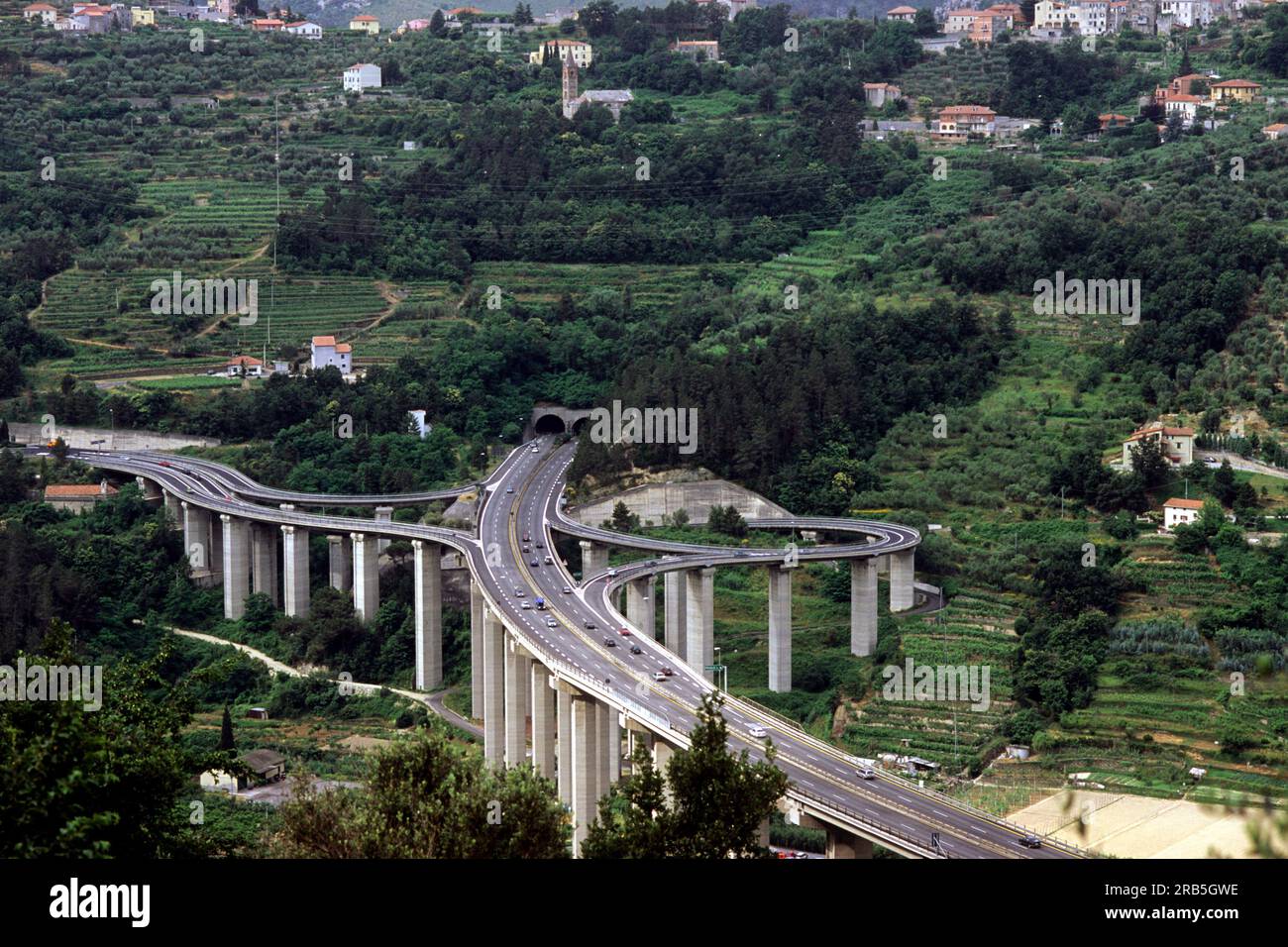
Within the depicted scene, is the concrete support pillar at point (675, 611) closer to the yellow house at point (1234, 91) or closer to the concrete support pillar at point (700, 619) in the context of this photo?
the concrete support pillar at point (700, 619)

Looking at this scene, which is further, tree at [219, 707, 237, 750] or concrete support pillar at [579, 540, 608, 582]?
concrete support pillar at [579, 540, 608, 582]

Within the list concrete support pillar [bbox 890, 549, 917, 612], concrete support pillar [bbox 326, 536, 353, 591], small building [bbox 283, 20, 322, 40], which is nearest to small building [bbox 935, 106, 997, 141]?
small building [bbox 283, 20, 322, 40]

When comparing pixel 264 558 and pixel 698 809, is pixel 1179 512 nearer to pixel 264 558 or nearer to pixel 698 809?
pixel 264 558

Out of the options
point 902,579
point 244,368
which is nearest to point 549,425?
point 244,368

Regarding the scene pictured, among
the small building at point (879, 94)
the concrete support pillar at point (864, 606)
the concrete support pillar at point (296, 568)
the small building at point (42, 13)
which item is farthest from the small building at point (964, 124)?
the small building at point (42, 13)

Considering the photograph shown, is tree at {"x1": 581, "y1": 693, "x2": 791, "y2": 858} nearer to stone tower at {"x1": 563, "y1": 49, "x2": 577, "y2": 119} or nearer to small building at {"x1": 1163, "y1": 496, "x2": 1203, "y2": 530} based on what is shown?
small building at {"x1": 1163, "y1": 496, "x2": 1203, "y2": 530}
